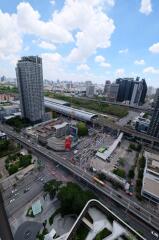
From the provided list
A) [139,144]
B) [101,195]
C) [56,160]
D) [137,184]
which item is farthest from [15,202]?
[139,144]

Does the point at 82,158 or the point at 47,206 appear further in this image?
the point at 82,158

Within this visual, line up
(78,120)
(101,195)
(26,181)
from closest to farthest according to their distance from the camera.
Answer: (101,195)
(26,181)
(78,120)

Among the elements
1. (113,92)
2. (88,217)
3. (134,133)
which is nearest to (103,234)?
(88,217)

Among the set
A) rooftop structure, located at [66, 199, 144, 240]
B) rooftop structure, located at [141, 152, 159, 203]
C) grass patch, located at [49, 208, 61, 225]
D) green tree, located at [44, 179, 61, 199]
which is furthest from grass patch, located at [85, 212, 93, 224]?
rooftop structure, located at [141, 152, 159, 203]

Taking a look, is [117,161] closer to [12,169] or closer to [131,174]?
[131,174]

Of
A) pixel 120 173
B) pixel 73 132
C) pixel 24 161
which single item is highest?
pixel 73 132

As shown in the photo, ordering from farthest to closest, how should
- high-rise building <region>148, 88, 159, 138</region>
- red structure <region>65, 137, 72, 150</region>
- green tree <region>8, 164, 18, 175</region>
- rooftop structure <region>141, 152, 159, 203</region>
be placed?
1. high-rise building <region>148, 88, 159, 138</region>
2. red structure <region>65, 137, 72, 150</region>
3. green tree <region>8, 164, 18, 175</region>
4. rooftop structure <region>141, 152, 159, 203</region>

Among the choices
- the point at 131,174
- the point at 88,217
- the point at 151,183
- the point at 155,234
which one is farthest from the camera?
the point at 131,174

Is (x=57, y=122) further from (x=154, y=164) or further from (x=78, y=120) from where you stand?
(x=154, y=164)

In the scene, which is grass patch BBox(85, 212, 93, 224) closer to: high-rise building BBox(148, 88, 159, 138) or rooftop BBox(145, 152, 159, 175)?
rooftop BBox(145, 152, 159, 175)
